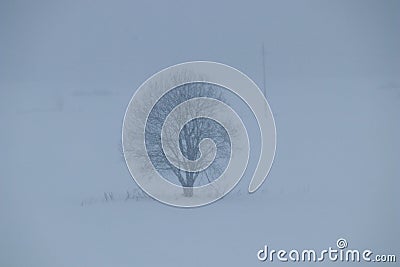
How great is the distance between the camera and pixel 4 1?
235 centimetres

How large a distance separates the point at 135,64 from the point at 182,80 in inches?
7.8

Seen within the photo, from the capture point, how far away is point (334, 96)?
233 cm

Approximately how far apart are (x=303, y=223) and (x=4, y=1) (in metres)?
1.50

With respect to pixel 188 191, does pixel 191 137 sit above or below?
above

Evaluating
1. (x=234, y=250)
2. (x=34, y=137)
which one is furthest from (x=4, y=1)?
(x=234, y=250)

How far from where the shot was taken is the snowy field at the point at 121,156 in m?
2.32

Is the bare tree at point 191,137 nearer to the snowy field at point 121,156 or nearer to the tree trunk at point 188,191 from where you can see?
the tree trunk at point 188,191

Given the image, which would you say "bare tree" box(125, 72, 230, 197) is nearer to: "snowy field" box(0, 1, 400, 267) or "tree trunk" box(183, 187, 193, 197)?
"tree trunk" box(183, 187, 193, 197)

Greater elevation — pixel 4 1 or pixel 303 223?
pixel 4 1

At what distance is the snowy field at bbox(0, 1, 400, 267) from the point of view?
2.32 meters

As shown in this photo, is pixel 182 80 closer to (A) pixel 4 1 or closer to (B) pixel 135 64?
(B) pixel 135 64

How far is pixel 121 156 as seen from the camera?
234 cm

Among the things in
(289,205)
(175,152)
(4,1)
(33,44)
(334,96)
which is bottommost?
(289,205)

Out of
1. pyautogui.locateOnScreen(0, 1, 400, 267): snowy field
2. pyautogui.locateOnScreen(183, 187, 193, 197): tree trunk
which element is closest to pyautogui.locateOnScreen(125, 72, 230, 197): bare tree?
pyautogui.locateOnScreen(183, 187, 193, 197): tree trunk
